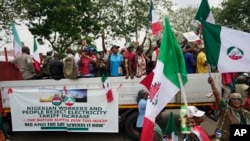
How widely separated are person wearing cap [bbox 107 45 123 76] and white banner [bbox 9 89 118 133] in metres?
0.64

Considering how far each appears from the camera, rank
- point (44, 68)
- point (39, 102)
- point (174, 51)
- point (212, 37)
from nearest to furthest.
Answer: point (174, 51) < point (212, 37) < point (39, 102) < point (44, 68)

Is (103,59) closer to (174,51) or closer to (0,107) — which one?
(0,107)

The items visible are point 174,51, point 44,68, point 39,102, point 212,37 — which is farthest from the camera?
point 44,68

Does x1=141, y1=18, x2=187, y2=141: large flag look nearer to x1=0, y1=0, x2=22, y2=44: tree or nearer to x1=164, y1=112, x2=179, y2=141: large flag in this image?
x1=164, y1=112, x2=179, y2=141: large flag

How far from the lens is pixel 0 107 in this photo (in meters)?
8.36

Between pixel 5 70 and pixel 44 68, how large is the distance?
118cm

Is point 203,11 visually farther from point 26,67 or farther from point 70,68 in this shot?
point 26,67

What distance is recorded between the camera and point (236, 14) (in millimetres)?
33500

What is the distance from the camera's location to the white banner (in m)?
7.95

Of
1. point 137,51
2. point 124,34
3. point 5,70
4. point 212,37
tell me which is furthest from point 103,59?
point 124,34

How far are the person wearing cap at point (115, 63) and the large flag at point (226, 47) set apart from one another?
12.8 feet

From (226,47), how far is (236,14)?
3077 centimetres

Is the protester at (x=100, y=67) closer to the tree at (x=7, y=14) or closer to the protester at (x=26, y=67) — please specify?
the protester at (x=26, y=67)

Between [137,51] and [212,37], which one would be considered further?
[137,51]
